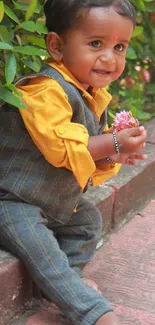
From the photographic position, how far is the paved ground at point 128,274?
94.9 inches

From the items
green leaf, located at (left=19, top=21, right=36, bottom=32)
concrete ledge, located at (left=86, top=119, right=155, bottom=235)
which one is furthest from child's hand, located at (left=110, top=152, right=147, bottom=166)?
green leaf, located at (left=19, top=21, right=36, bottom=32)

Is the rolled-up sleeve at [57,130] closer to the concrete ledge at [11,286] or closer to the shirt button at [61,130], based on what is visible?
the shirt button at [61,130]

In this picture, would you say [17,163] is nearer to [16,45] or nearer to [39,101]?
[39,101]

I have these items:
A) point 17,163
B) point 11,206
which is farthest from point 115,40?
point 11,206

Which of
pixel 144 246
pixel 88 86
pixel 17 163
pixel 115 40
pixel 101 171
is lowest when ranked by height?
pixel 144 246

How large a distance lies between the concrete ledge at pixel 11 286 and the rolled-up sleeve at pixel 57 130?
408 millimetres

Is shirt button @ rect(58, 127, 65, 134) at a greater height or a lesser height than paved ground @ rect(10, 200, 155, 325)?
greater

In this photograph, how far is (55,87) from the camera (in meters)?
2.26

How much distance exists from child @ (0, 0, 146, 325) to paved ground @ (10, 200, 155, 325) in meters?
Answer: 0.17

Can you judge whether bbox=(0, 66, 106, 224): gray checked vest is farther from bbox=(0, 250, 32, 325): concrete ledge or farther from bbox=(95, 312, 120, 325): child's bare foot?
bbox=(95, 312, 120, 325): child's bare foot

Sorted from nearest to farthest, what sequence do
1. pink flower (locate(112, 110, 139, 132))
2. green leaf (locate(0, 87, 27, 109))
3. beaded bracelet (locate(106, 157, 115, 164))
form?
1. green leaf (locate(0, 87, 27, 109))
2. pink flower (locate(112, 110, 139, 132))
3. beaded bracelet (locate(106, 157, 115, 164))

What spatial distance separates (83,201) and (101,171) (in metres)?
0.17

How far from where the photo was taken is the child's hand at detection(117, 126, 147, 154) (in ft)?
7.48

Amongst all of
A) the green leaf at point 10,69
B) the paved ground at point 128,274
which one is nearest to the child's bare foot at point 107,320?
the paved ground at point 128,274
